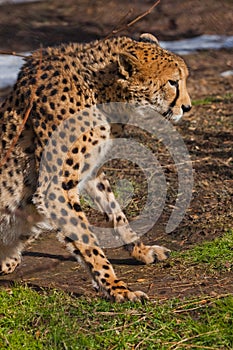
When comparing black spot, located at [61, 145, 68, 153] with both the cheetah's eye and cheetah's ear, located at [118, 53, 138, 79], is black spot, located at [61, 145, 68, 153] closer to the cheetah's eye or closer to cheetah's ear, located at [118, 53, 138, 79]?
cheetah's ear, located at [118, 53, 138, 79]

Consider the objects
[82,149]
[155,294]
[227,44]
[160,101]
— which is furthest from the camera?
[227,44]

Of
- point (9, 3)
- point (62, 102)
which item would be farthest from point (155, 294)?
point (9, 3)

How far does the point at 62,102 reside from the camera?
13.8ft

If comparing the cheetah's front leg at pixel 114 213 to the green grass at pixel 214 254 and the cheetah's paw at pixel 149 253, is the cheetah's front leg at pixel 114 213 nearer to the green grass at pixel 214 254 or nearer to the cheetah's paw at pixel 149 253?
the cheetah's paw at pixel 149 253

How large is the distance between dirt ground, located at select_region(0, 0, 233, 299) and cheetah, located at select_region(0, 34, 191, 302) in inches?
8.7

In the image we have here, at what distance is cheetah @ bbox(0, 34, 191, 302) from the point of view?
13.5 feet

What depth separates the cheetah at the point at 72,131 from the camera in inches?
162

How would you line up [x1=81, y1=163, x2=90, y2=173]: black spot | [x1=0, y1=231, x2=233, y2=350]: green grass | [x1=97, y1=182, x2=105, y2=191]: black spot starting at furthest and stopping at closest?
[x1=97, y1=182, x2=105, y2=191]: black spot
[x1=81, y1=163, x2=90, y2=173]: black spot
[x1=0, y1=231, x2=233, y2=350]: green grass

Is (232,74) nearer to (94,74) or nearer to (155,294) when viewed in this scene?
(94,74)

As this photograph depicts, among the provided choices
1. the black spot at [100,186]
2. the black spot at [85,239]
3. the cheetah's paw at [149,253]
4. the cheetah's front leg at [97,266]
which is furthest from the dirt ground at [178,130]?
the black spot at [100,186]

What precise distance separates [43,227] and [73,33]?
5.93 m

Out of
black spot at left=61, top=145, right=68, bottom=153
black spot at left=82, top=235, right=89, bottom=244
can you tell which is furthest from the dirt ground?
black spot at left=61, top=145, right=68, bottom=153

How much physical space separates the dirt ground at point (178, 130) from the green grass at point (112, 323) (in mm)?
221

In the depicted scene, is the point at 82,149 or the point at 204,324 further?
the point at 82,149
